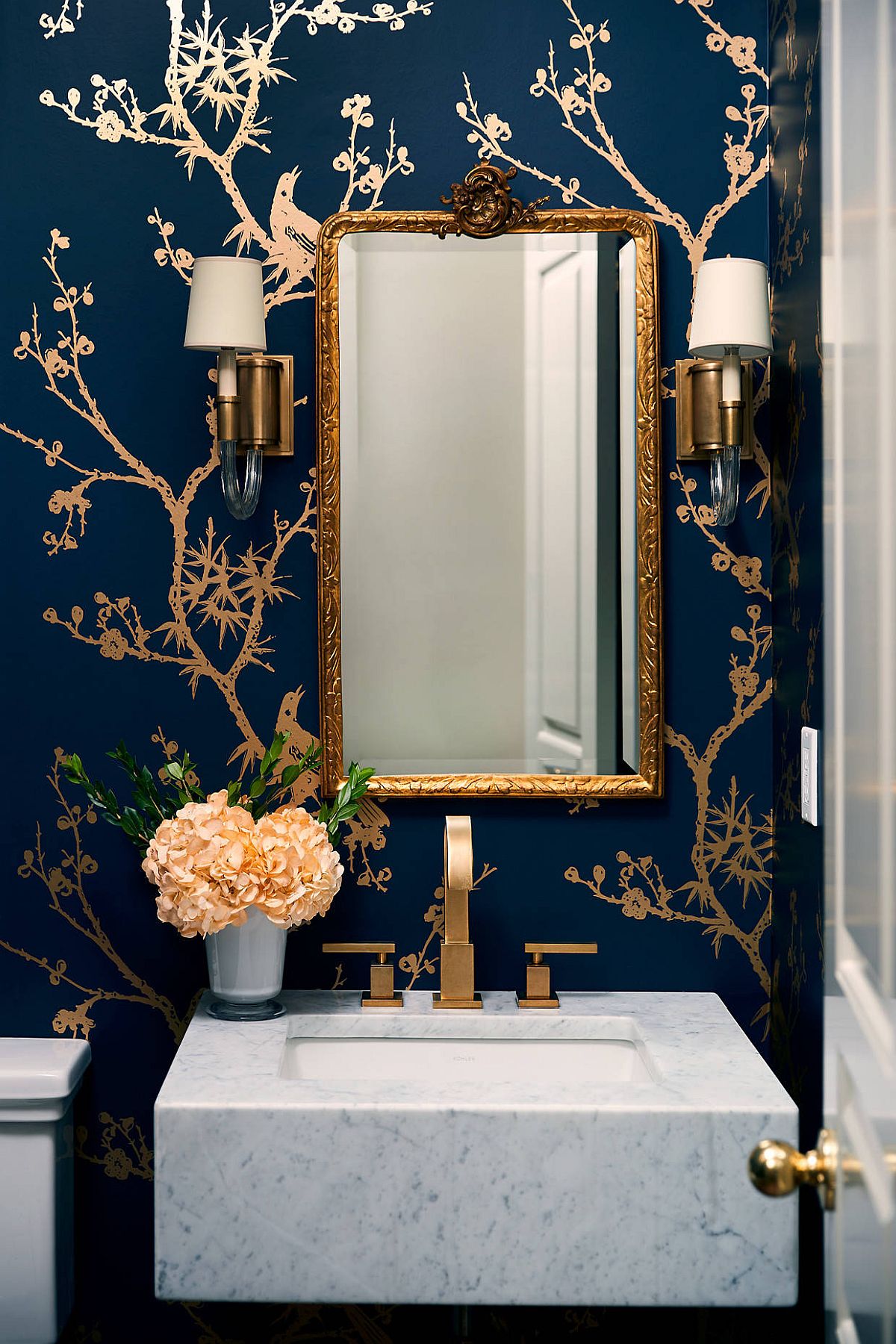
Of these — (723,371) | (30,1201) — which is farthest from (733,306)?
(30,1201)

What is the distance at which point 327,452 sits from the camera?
1734mm

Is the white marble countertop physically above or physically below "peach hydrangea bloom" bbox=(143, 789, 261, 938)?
below

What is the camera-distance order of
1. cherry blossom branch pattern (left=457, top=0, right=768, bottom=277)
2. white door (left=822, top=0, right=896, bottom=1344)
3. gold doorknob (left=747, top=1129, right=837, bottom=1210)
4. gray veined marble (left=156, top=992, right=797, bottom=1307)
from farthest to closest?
cherry blossom branch pattern (left=457, top=0, right=768, bottom=277) < gray veined marble (left=156, top=992, right=797, bottom=1307) < gold doorknob (left=747, top=1129, right=837, bottom=1210) < white door (left=822, top=0, right=896, bottom=1344)

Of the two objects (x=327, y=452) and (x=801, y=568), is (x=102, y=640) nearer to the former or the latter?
(x=327, y=452)

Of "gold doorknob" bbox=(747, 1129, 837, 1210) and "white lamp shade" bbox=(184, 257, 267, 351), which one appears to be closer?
"gold doorknob" bbox=(747, 1129, 837, 1210)

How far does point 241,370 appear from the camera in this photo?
171 cm

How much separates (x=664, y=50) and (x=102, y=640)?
119cm

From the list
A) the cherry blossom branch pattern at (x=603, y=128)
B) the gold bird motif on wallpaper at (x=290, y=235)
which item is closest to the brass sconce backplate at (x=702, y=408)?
the cherry blossom branch pattern at (x=603, y=128)

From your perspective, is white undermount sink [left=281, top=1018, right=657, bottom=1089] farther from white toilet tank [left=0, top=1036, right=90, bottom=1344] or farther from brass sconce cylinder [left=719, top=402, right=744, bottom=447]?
brass sconce cylinder [left=719, top=402, right=744, bottom=447]

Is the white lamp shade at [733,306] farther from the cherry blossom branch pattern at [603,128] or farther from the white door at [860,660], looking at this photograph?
the white door at [860,660]

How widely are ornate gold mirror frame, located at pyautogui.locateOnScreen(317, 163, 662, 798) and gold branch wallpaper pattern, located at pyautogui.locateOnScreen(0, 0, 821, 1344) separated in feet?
0.10

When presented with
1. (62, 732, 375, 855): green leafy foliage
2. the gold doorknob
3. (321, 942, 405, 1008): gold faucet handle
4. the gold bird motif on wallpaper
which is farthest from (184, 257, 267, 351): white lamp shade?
the gold doorknob

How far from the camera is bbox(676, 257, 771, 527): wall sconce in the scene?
158 centimetres

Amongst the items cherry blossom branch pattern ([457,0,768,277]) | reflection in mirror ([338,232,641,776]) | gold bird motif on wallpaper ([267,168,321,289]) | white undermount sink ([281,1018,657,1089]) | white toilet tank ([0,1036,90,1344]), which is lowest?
white toilet tank ([0,1036,90,1344])
